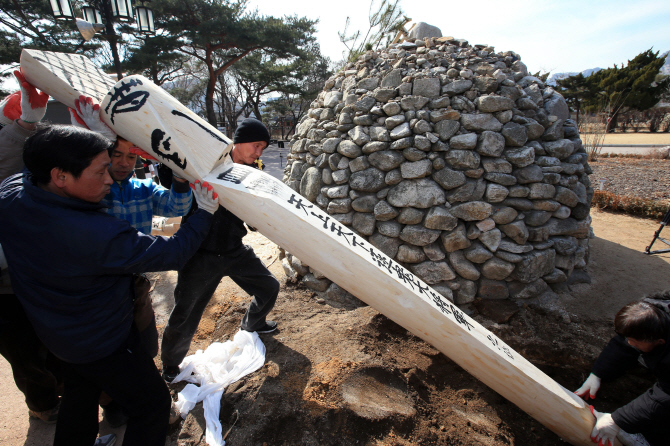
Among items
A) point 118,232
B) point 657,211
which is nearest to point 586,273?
point 657,211

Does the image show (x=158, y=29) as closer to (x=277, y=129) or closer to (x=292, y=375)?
(x=292, y=375)

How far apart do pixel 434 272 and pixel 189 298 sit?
209 cm

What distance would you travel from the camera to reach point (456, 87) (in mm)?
2934

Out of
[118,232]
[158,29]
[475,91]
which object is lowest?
[118,232]

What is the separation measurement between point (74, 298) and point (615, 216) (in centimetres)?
825

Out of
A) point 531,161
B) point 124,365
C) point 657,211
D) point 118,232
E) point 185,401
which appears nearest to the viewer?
point 118,232

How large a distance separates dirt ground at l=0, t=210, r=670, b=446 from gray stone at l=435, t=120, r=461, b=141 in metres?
1.71

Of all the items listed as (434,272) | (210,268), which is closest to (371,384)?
(434,272)

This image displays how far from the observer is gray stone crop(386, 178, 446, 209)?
2842 mm

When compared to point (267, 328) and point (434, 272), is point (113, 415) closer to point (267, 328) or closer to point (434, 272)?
point (267, 328)

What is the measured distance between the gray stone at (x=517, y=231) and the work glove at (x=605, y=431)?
59.4 inches

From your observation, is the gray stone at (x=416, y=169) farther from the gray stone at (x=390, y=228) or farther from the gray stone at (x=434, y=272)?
the gray stone at (x=434, y=272)

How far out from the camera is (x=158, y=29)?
1172cm

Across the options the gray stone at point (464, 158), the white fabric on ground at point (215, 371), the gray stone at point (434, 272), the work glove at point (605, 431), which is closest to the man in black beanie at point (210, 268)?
the white fabric on ground at point (215, 371)
